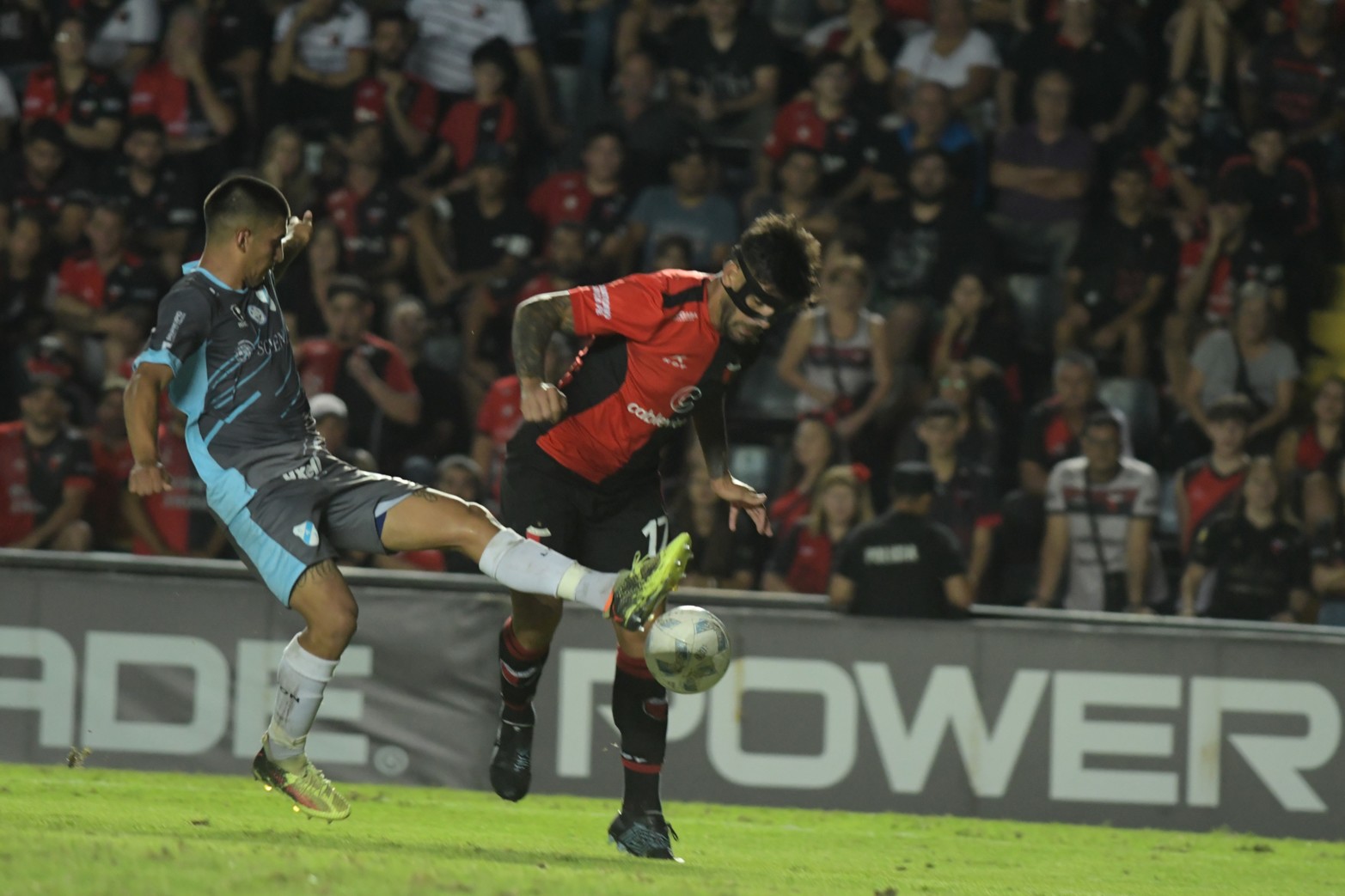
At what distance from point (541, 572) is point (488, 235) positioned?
7.63 m

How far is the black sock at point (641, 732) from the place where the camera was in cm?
745

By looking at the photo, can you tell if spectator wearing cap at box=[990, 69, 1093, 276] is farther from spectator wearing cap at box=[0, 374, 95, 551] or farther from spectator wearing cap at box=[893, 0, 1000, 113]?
spectator wearing cap at box=[0, 374, 95, 551]

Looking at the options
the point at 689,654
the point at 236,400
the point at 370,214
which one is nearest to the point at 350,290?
the point at 370,214

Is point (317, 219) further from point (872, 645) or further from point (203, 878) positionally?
point (203, 878)

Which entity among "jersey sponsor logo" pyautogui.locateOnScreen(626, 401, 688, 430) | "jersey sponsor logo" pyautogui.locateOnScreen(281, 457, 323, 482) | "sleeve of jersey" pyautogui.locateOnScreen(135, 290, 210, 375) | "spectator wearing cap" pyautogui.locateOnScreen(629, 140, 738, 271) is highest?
"spectator wearing cap" pyautogui.locateOnScreen(629, 140, 738, 271)

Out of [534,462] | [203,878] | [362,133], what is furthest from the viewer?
[362,133]

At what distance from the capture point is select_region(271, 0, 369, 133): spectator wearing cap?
15.0 meters

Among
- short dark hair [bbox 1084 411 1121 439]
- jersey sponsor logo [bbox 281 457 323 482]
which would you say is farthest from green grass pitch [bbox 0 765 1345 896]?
short dark hair [bbox 1084 411 1121 439]

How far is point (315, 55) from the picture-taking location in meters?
15.1

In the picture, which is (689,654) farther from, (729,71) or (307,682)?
(729,71)

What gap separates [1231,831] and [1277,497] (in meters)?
2.14

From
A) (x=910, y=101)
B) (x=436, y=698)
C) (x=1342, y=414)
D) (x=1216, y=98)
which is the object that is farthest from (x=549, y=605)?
(x=1216, y=98)

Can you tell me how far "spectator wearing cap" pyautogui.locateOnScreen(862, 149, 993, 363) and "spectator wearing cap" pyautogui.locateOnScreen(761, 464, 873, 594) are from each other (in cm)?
219

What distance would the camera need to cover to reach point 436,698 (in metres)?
10.5
